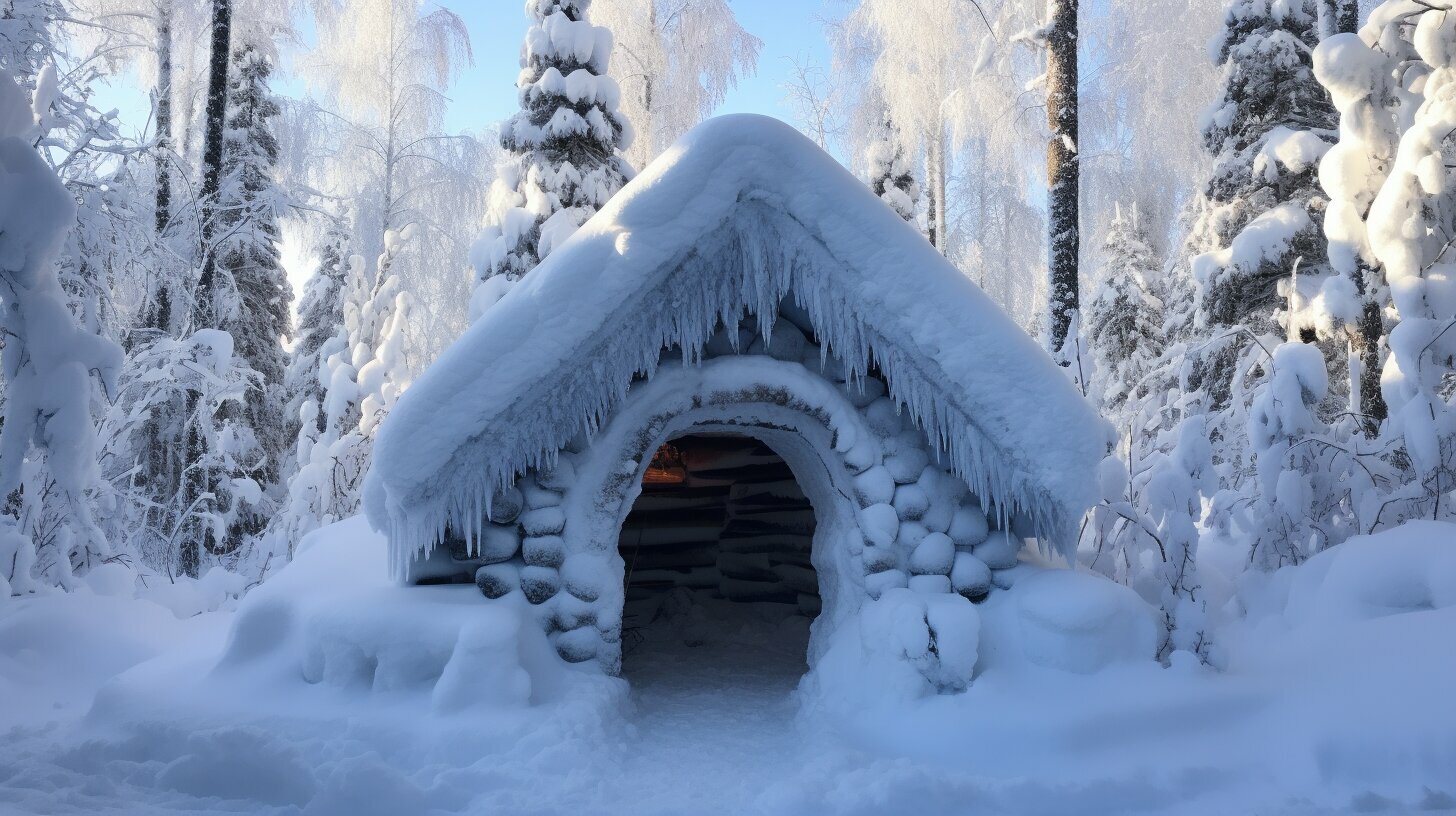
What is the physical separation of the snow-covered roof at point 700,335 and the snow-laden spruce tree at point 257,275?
1183 cm

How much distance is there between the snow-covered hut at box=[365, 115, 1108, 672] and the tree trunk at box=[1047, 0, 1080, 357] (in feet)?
13.8

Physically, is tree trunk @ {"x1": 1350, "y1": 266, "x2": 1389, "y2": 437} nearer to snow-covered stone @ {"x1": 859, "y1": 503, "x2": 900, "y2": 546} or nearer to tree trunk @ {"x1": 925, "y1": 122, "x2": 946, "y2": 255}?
snow-covered stone @ {"x1": 859, "y1": 503, "x2": 900, "y2": 546}

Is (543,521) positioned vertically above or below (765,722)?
above

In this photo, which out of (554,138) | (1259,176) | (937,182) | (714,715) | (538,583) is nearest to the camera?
(538,583)

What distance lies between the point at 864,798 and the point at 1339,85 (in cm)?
573

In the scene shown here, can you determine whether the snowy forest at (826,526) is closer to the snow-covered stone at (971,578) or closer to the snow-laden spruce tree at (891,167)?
the snow-covered stone at (971,578)

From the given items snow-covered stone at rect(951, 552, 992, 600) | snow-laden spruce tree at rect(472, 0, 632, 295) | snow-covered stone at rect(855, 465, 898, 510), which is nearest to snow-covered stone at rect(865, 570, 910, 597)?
snow-covered stone at rect(951, 552, 992, 600)

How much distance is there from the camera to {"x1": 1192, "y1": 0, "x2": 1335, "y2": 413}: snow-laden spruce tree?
29.6 feet

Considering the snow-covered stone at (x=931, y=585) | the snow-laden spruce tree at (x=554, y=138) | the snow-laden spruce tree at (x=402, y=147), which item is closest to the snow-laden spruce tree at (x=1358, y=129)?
the snow-covered stone at (x=931, y=585)

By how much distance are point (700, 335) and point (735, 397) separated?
1.29 feet

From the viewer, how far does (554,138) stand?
36.6ft

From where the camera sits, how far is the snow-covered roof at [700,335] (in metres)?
4.08

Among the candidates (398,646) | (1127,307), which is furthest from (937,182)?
(398,646)

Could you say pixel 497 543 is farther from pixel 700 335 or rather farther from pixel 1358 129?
pixel 1358 129
